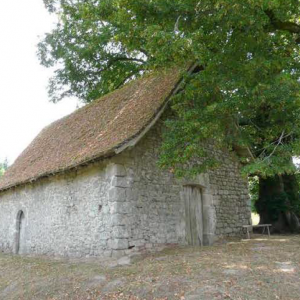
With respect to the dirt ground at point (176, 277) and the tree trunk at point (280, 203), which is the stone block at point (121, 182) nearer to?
the dirt ground at point (176, 277)

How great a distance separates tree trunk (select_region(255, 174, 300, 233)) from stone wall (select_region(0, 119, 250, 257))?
2.91m

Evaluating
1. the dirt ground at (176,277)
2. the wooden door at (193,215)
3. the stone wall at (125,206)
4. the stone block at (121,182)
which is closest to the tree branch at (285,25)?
the stone wall at (125,206)

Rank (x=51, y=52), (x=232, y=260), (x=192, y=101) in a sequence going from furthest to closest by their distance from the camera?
(x=51, y=52)
(x=192, y=101)
(x=232, y=260)

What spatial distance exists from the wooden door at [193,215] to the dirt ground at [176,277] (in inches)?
48.7

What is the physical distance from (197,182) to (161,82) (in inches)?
134

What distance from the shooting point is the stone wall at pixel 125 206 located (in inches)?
358

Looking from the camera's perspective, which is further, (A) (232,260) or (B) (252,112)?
(B) (252,112)

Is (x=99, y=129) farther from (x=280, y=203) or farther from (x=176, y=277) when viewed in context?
(x=280, y=203)

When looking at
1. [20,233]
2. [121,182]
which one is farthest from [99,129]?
[20,233]

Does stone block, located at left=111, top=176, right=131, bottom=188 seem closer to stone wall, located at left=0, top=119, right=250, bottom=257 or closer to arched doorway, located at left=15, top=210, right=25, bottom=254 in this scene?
stone wall, located at left=0, top=119, right=250, bottom=257

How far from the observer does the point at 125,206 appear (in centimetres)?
905

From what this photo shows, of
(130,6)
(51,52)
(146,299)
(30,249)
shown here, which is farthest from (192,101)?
(51,52)

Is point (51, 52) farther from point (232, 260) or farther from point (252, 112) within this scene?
point (232, 260)

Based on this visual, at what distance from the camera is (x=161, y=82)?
1130 cm
